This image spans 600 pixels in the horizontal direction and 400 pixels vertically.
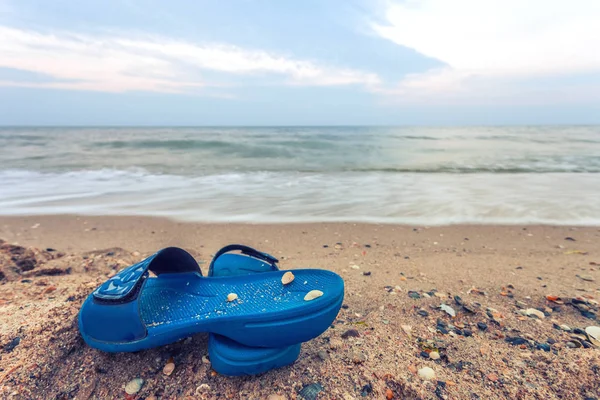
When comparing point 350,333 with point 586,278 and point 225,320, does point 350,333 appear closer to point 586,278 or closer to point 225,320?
point 225,320

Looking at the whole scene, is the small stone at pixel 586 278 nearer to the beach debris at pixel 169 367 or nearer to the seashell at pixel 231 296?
the seashell at pixel 231 296

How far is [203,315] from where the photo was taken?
133 cm

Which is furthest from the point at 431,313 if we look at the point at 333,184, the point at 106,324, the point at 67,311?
the point at 333,184

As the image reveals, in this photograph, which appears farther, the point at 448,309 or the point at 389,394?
the point at 448,309

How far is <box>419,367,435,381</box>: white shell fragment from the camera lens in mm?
1366

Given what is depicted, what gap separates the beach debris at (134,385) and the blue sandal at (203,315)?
0.13m

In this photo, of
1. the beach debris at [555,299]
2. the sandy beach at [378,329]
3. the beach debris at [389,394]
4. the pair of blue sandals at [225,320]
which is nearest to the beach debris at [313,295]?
the pair of blue sandals at [225,320]

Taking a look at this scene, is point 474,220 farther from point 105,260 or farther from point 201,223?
point 105,260

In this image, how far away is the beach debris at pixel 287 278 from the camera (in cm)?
149

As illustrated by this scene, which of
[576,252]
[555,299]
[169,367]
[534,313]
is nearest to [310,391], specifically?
[169,367]

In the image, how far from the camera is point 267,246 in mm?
3314

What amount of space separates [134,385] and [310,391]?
2.19 feet

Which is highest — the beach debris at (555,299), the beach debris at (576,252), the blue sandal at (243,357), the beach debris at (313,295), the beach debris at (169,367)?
the beach debris at (313,295)

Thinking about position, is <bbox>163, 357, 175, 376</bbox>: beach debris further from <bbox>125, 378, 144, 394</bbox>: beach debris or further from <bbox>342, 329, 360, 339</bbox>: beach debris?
<bbox>342, 329, 360, 339</bbox>: beach debris
